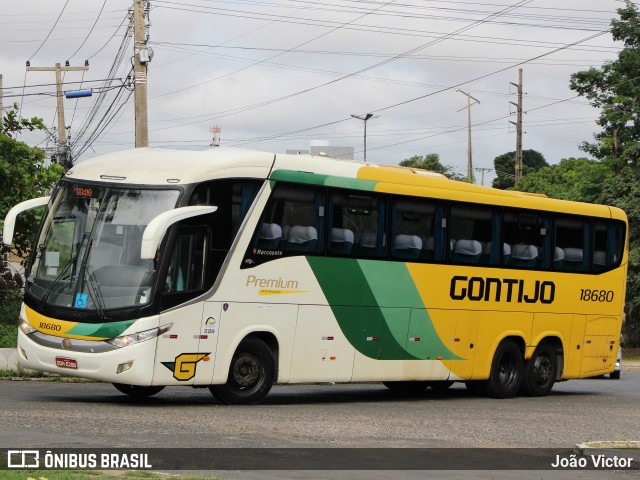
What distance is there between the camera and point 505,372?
75.0 feet

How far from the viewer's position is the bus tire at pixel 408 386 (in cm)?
2325

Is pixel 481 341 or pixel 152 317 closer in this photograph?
pixel 152 317

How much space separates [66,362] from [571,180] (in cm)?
6524

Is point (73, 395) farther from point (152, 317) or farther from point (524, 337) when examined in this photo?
point (524, 337)

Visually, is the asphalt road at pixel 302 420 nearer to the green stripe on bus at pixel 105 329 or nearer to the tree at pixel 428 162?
the green stripe on bus at pixel 105 329

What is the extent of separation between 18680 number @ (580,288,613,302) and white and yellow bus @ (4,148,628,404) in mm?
234

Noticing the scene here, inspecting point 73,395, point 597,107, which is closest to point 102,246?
point 73,395

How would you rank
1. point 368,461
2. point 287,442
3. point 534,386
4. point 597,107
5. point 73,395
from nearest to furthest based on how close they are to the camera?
1. point 368,461
2. point 287,442
3. point 73,395
4. point 534,386
5. point 597,107

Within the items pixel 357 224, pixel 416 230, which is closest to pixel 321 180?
pixel 357 224

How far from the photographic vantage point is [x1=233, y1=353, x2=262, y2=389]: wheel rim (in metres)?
17.9

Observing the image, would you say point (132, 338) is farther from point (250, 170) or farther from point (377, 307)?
point (377, 307)

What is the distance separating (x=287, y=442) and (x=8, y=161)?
1515 centimetres

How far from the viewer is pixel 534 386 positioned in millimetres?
23484

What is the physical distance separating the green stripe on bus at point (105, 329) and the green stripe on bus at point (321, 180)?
134 inches
